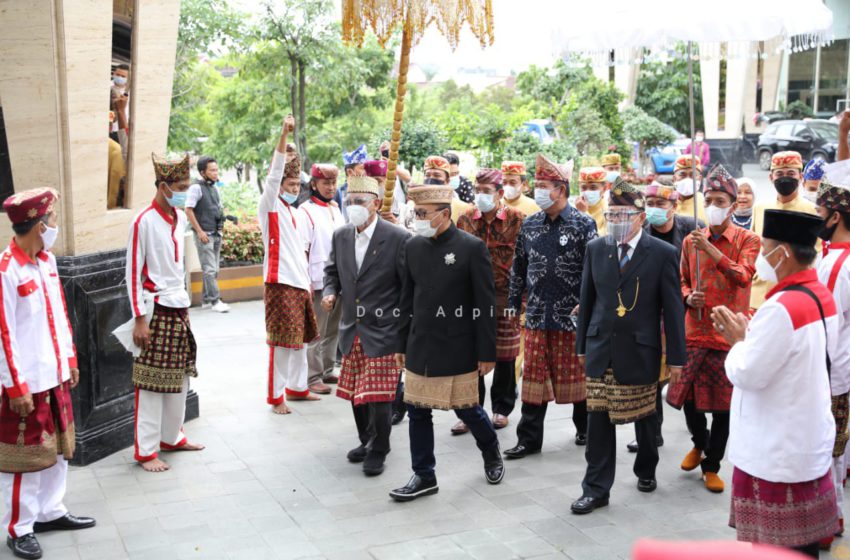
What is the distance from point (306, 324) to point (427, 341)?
96.2 inches

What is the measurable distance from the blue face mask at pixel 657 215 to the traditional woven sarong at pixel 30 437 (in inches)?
162

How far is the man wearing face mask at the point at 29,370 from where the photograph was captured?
16.5 feet

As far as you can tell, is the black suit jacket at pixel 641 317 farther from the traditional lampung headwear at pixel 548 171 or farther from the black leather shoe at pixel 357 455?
the black leather shoe at pixel 357 455

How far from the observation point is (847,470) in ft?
20.5

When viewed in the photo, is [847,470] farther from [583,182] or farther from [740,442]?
[583,182]

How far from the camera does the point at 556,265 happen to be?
21.8 ft

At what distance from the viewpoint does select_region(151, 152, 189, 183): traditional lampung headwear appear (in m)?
6.39

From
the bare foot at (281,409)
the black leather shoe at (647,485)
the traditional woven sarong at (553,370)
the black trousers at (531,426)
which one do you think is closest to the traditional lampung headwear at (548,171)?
the traditional woven sarong at (553,370)

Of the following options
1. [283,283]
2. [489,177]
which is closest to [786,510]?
[489,177]

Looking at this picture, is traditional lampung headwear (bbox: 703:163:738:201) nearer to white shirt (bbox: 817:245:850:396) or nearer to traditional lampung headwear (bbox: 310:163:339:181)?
white shirt (bbox: 817:245:850:396)

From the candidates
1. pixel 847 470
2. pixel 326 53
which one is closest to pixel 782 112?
pixel 326 53

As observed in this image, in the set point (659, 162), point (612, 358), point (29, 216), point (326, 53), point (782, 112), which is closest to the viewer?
point (29, 216)

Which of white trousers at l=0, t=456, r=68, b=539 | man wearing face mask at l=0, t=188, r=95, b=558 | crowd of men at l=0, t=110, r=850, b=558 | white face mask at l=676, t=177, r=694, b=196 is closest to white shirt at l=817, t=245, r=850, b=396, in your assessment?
crowd of men at l=0, t=110, r=850, b=558

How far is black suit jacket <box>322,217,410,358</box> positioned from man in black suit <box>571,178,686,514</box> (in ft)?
4.52
